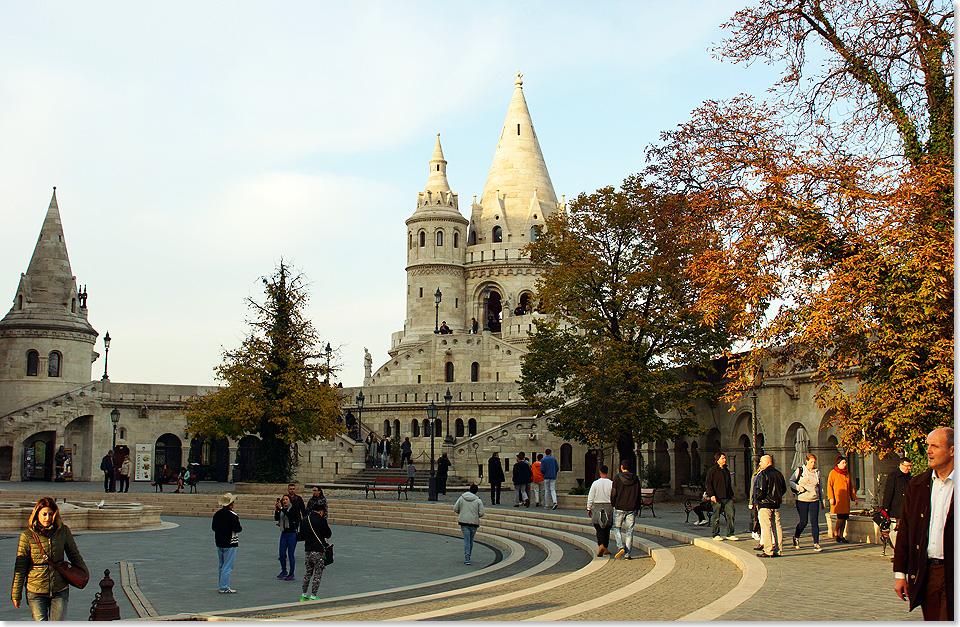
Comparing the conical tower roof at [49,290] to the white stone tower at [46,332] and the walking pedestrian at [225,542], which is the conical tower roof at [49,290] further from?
the walking pedestrian at [225,542]

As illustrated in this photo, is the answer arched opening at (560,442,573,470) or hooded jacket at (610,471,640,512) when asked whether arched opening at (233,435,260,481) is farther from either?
hooded jacket at (610,471,640,512)

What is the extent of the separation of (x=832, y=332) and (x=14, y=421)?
1424 inches

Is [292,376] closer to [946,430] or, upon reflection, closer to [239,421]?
[239,421]

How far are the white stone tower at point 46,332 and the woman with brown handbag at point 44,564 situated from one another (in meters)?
37.3

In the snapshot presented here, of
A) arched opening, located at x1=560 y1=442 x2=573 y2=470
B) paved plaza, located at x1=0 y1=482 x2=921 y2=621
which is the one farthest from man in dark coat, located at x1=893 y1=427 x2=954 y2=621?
arched opening, located at x1=560 y1=442 x2=573 y2=470

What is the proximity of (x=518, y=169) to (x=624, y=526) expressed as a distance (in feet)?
184

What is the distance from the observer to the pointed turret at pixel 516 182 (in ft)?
222

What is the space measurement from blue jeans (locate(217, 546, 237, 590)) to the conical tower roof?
1318 inches

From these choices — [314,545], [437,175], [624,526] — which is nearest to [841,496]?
[624,526]

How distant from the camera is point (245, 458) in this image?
4353 centimetres

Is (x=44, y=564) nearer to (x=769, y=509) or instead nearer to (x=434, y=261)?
(x=769, y=509)

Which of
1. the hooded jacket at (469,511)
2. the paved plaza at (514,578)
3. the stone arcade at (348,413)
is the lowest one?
the paved plaza at (514,578)

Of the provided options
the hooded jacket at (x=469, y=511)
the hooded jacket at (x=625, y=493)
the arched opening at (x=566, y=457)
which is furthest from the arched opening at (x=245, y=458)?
the hooded jacket at (x=625, y=493)

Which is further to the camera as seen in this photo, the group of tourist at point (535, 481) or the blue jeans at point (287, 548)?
the group of tourist at point (535, 481)
